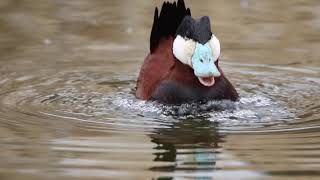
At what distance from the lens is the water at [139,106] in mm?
5699

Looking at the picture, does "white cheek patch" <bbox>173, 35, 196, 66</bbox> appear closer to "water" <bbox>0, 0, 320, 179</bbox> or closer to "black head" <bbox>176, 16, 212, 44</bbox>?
"black head" <bbox>176, 16, 212, 44</bbox>

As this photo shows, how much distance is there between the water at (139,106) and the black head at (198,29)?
530 millimetres

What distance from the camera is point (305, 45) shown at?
10039mm

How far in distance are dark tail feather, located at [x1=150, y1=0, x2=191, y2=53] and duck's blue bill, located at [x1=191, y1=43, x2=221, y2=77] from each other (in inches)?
33.2

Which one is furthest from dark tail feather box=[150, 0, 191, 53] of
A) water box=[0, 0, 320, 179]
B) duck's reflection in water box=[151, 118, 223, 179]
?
duck's reflection in water box=[151, 118, 223, 179]

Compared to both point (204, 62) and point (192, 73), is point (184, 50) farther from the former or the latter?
point (204, 62)

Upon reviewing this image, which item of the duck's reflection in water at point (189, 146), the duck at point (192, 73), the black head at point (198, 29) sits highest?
the black head at point (198, 29)

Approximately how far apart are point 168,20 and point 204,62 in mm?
1186

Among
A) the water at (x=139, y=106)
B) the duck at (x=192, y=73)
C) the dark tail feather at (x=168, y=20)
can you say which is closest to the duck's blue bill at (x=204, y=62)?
the duck at (x=192, y=73)

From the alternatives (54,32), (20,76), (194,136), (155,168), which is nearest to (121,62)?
(20,76)

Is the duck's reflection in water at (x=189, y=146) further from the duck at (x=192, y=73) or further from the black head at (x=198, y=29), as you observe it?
the black head at (x=198, y=29)

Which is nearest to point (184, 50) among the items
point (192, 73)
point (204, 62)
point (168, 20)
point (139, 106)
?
point (192, 73)

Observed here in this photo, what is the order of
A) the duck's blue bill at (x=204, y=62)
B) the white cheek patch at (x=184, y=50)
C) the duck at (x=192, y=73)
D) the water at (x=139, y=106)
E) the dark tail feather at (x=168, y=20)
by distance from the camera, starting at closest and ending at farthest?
the water at (x=139, y=106)
the duck's blue bill at (x=204, y=62)
the duck at (x=192, y=73)
the white cheek patch at (x=184, y=50)
the dark tail feather at (x=168, y=20)

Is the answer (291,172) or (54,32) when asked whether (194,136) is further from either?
(54,32)
